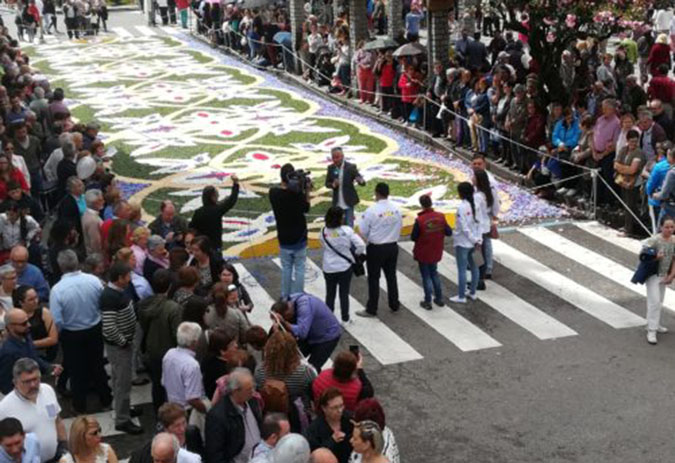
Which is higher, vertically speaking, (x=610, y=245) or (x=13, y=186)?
(x=13, y=186)

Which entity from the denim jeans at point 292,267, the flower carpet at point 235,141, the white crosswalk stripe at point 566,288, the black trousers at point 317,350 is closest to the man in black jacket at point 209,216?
the denim jeans at point 292,267

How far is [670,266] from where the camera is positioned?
12.0 m

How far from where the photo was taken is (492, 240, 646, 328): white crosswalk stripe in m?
13.0

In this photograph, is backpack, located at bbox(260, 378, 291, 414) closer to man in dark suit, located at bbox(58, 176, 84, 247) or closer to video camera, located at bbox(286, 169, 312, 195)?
video camera, located at bbox(286, 169, 312, 195)

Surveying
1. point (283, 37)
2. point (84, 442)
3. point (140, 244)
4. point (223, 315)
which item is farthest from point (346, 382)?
point (283, 37)

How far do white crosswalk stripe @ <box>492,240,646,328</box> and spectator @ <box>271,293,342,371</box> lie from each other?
421 centimetres

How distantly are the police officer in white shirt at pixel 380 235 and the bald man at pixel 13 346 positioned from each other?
4.81 m

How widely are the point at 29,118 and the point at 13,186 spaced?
498 cm

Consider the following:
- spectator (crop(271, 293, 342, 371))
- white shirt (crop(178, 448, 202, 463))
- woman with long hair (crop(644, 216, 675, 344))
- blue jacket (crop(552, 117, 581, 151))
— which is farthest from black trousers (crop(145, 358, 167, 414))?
blue jacket (crop(552, 117, 581, 151))

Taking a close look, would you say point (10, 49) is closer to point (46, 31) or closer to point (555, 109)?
point (555, 109)

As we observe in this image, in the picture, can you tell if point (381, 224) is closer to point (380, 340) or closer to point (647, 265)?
point (380, 340)

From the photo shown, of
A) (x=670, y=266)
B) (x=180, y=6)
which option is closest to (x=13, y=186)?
(x=670, y=266)

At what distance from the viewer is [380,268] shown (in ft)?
43.6

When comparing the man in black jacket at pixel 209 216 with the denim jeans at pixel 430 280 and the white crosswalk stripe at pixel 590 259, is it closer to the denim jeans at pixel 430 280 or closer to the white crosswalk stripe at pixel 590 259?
the denim jeans at pixel 430 280
